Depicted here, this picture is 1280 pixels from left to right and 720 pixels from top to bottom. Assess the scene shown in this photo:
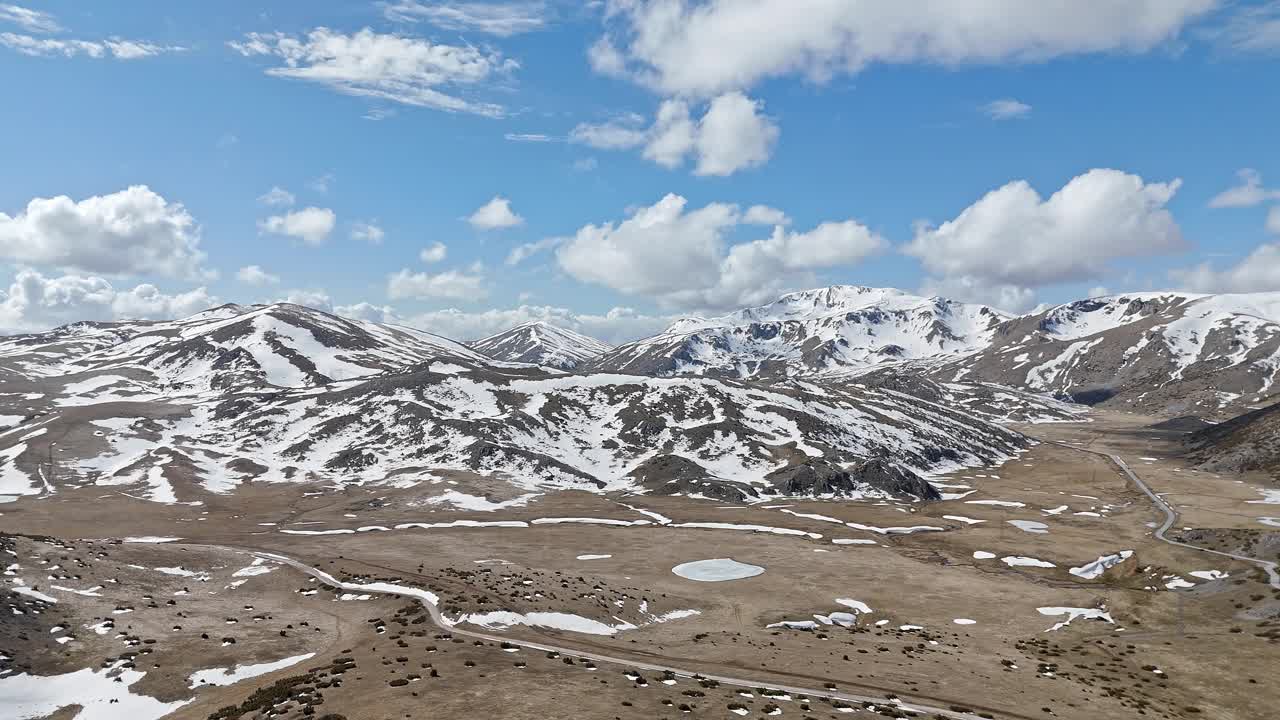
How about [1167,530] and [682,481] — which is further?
[682,481]

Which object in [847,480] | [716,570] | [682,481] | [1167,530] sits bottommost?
[716,570]

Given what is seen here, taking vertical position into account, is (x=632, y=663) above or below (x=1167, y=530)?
above

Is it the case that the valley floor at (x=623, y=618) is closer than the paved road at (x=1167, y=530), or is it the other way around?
the valley floor at (x=623, y=618)

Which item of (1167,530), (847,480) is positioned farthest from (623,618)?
(847,480)

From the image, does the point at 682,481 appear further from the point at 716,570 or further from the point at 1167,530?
the point at 1167,530

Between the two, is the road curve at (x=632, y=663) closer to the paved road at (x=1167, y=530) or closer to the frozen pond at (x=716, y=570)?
the frozen pond at (x=716, y=570)

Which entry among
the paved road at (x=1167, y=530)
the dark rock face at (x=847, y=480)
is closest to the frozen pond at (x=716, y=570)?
the paved road at (x=1167, y=530)
